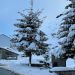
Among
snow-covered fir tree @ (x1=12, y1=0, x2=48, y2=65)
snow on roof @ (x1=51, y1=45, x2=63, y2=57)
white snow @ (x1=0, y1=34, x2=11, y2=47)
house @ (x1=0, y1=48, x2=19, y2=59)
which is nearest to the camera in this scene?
snow on roof @ (x1=51, y1=45, x2=63, y2=57)

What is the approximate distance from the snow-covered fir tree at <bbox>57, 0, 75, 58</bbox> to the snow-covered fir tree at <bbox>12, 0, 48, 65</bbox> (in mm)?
→ 16358

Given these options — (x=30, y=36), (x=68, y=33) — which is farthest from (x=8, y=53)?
(x=68, y=33)

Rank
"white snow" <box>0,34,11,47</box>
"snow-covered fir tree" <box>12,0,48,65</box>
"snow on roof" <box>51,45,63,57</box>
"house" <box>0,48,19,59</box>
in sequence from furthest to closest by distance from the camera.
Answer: "white snow" <box>0,34,11,47</box> → "house" <box>0,48,19,59</box> → "snow-covered fir tree" <box>12,0,48,65</box> → "snow on roof" <box>51,45,63,57</box>

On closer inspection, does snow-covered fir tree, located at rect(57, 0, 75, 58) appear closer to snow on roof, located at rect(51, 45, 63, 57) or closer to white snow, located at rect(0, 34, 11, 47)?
snow on roof, located at rect(51, 45, 63, 57)

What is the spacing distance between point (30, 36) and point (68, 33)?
59.6 ft

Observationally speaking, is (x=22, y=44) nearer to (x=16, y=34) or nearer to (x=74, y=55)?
(x=16, y=34)

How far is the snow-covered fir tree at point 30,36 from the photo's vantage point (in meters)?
44.3

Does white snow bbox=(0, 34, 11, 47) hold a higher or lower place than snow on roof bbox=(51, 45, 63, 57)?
higher

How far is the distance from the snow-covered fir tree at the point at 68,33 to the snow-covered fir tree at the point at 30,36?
16358 millimetres

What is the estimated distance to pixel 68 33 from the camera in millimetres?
26891

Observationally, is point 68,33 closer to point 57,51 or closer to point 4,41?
point 57,51

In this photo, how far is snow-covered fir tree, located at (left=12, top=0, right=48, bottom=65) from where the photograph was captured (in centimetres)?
4428

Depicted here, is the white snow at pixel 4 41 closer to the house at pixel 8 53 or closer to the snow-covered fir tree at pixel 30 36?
the house at pixel 8 53

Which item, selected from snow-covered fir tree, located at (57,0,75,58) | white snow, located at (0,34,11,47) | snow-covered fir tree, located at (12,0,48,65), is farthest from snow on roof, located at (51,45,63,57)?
white snow, located at (0,34,11,47)
